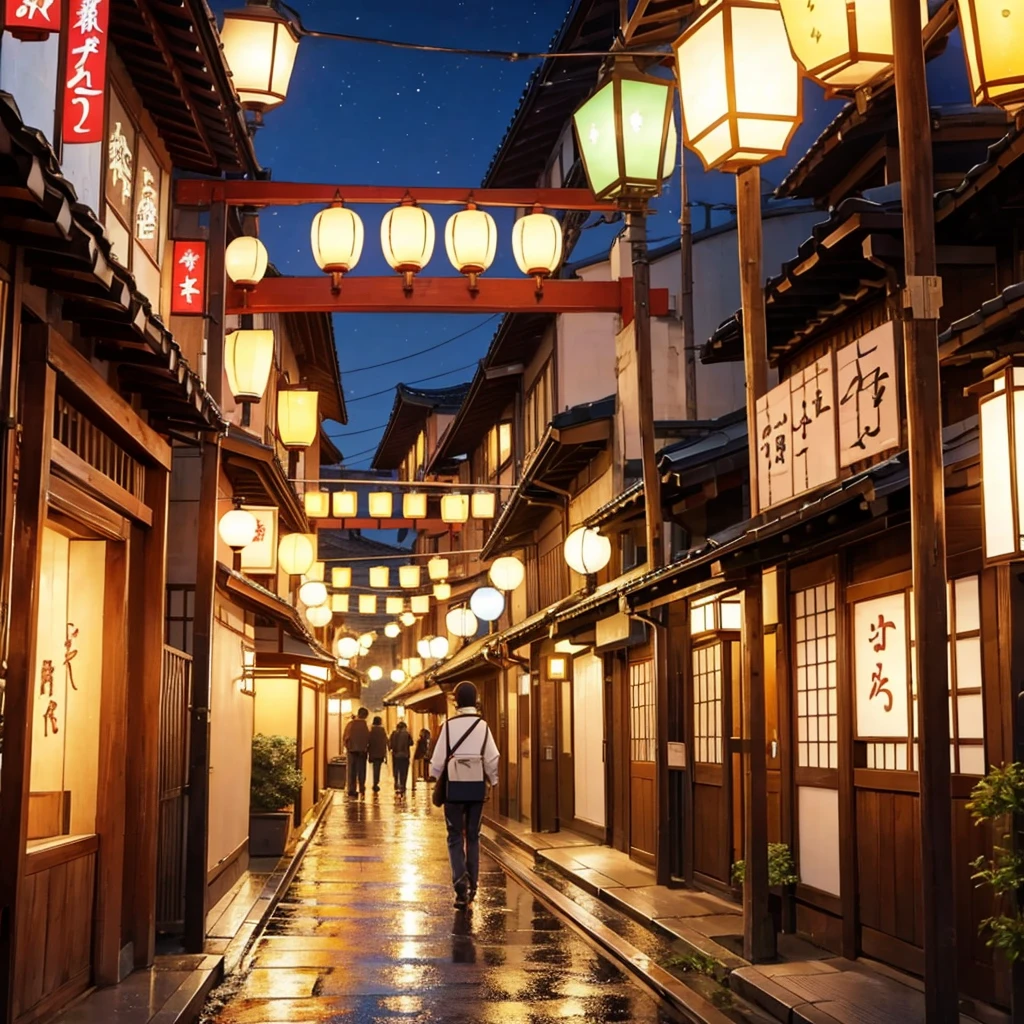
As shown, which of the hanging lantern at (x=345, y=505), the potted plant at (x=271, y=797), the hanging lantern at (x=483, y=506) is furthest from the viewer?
the hanging lantern at (x=345, y=505)

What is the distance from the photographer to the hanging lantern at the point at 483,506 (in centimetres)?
4716

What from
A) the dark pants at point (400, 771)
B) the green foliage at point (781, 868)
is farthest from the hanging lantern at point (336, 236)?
the dark pants at point (400, 771)

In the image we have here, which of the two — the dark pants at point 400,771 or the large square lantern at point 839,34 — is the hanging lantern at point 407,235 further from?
the dark pants at point 400,771

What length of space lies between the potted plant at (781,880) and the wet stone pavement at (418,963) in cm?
222

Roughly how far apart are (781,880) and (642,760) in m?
8.92

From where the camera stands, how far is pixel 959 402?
40.8 feet

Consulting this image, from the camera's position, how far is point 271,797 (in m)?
26.8

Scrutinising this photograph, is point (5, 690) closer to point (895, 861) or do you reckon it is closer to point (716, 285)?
point (895, 861)

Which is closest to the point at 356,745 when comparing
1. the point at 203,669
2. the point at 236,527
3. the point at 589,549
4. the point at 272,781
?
the point at 272,781

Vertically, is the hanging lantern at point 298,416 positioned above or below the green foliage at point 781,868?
above

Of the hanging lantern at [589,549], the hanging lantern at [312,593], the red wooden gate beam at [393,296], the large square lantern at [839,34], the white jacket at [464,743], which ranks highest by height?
the red wooden gate beam at [393,296]

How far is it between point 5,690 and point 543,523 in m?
30.6

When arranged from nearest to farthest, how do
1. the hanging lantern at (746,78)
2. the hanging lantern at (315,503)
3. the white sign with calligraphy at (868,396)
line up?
the white sign with calligraphy at (868,396)
the hanging lantern at (746,78)
the hanging lantern at (315,503)

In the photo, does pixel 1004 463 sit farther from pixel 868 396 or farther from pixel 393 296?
pixel 393 296
